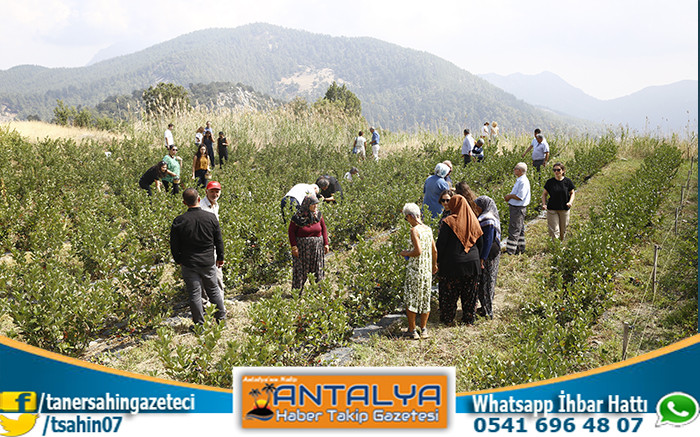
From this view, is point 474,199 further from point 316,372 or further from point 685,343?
point 316,372

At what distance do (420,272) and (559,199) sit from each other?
3.85 meters

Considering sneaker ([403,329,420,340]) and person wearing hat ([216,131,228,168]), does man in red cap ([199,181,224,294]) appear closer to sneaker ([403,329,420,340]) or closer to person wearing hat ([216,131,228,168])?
sneaker ([403,329,420,340])

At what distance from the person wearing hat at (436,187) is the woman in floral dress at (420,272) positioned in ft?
7.48

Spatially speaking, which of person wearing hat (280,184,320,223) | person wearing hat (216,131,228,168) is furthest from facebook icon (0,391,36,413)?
person wearing hat (216,131,228,168)

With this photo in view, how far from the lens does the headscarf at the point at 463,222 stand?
4785 mm

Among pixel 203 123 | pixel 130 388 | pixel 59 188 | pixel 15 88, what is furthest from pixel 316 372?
pixel 15 88

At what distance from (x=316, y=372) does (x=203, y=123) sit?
17.4 metres

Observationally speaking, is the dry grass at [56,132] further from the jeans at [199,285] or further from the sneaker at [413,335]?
the sneaker at [413,335]

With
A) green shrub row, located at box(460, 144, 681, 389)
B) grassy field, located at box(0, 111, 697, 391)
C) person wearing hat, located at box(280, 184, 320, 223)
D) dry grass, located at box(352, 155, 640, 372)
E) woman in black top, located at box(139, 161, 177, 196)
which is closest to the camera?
green shrub row, located at box(460, 144, 681, 389)

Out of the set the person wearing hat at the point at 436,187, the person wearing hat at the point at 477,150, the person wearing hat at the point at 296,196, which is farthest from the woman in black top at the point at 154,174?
the person wearing hat at the point at 477,150

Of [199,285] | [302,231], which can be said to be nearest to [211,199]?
[199,285]

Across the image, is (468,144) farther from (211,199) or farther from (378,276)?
(211,199)

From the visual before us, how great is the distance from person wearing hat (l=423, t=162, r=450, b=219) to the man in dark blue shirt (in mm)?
3569

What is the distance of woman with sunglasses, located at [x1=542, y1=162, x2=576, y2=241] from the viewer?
23.9 ft
